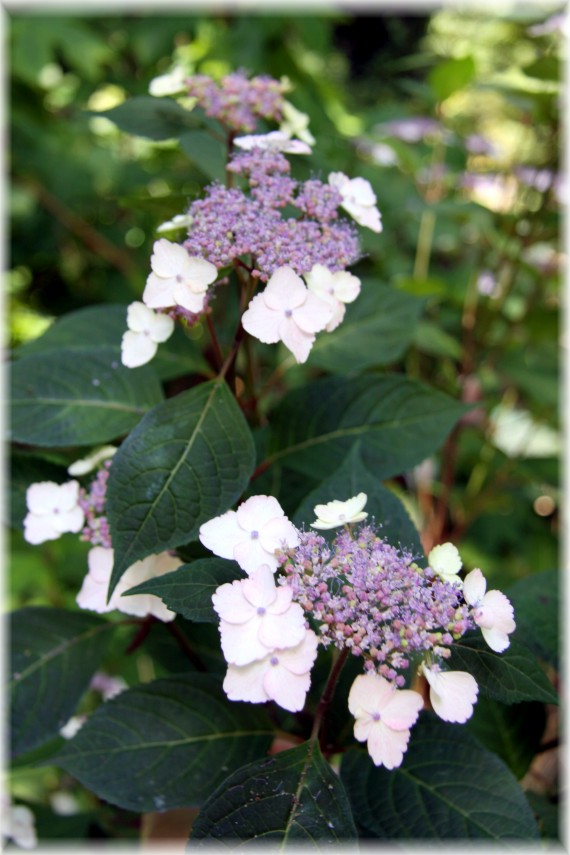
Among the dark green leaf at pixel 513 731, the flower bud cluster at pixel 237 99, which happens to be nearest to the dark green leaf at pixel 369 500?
the dark green leaf at pixel 513 731

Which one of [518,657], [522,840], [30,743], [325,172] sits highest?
[325,172]

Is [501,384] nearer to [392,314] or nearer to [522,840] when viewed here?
[392,314]

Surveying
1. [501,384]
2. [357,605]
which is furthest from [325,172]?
[501,384]

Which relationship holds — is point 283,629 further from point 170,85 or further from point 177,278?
point 170,85

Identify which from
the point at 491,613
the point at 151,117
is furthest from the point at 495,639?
the point at 151,117

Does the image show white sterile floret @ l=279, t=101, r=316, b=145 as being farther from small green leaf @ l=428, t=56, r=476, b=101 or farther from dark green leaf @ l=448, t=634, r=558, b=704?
small green leaf @ l=428, t=56, r=476, b=101

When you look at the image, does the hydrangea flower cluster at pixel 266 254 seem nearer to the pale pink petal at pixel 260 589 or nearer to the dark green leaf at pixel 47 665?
the pale pink petal at pixel 260 589

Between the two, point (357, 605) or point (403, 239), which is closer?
point (357, 605)
